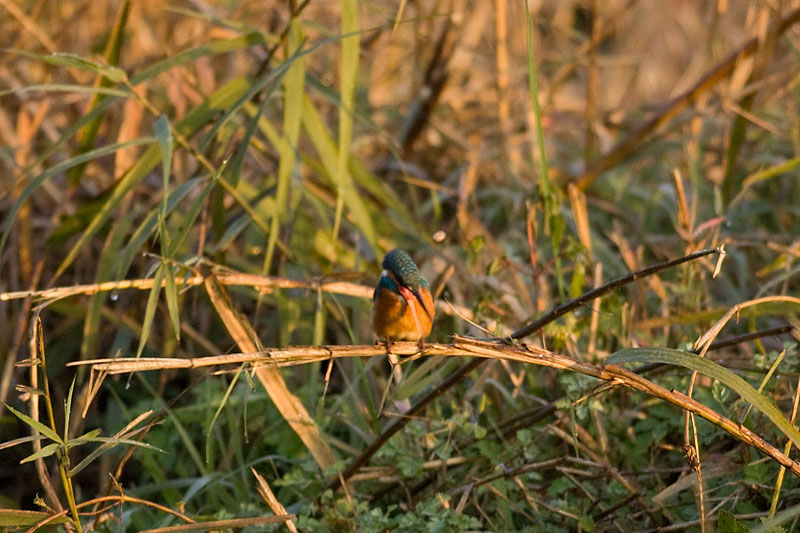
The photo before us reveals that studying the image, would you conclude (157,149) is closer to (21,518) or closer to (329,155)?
(329,155)

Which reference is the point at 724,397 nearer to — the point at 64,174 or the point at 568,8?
the point at 64,174

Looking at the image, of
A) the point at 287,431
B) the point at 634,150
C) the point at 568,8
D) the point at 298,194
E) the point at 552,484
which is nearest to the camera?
the point at 552,484

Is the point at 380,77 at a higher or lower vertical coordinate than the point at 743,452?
higher

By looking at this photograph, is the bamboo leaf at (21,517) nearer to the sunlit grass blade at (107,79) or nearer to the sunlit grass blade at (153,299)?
the sunlit grass blade at (153,299)

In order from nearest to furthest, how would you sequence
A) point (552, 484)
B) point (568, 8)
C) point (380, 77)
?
1. point (552, 484)
2. point (380, 77)
3. point (568, 8)

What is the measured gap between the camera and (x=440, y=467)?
221 centimetres

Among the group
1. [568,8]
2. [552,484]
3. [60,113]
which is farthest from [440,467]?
[568,8]

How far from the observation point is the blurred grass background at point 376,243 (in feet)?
7.11

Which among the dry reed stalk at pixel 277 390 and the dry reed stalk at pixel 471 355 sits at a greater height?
the dry reed stalk at pixel 471 355

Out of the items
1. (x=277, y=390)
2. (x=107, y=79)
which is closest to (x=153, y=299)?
(x=277, y=390)

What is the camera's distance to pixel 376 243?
2.83 m

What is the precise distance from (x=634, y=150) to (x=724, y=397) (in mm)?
1792

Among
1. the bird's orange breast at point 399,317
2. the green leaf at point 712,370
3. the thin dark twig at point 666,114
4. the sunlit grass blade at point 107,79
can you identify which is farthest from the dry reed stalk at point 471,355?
the thin dark twig at point 666,114

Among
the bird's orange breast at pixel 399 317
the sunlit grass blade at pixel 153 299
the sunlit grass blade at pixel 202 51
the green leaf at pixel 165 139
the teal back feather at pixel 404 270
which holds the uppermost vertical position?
the sunlit grass blade at pixel 202 51
